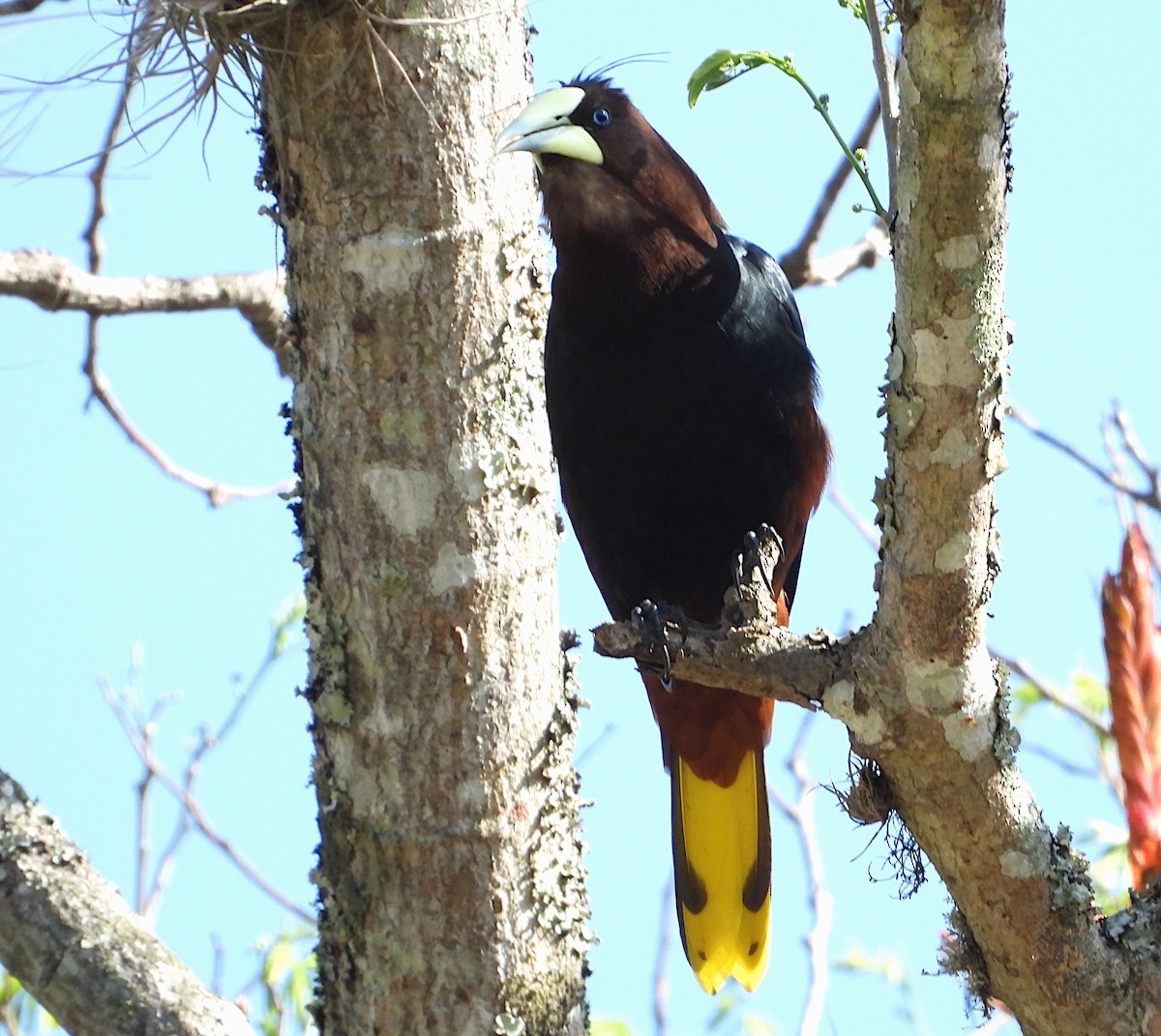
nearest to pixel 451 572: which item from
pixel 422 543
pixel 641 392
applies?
pixel 422 543

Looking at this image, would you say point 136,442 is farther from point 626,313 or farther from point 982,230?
point 982,230

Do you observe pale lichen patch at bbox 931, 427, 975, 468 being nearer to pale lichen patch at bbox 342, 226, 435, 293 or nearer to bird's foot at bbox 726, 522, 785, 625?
bird's foot at bbox 726, 522, 785, 625

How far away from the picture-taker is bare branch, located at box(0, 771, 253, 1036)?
1995mm

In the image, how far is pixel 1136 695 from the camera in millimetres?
2154

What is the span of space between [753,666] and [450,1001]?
2.34 ft

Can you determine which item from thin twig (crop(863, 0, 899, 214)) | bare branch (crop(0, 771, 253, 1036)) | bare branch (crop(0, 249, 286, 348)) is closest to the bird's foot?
thin twig (crop(863, 0, 899, 214))

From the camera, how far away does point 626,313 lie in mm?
2646

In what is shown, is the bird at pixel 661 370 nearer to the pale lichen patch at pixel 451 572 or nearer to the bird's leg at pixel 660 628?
the bird's leg at pixel 660 628

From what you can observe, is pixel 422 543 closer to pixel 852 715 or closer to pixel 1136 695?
pixel 852 715

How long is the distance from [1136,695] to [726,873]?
1.13 meters

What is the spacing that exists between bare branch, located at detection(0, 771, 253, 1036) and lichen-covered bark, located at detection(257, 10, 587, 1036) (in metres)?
0.30

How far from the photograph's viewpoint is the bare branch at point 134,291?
9.86 ft

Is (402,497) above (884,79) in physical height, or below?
below

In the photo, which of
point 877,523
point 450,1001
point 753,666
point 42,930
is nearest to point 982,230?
point 877,523
